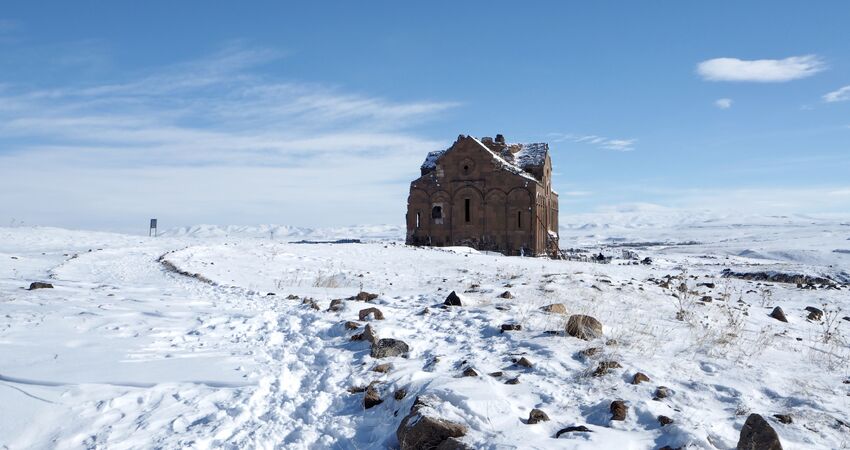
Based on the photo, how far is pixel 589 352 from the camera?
5.57m

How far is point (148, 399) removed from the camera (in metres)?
4.91

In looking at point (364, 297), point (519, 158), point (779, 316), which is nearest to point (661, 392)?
point (364, 297)

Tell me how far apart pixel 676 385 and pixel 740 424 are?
0.77m

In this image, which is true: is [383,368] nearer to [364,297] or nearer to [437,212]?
[364,297]

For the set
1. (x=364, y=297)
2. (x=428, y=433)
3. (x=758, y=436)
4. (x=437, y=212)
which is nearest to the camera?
(x=758, y=436)

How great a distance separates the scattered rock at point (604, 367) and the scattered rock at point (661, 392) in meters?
0.49

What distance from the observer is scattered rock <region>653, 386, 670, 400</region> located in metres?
4.60

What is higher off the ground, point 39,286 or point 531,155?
point 531,155

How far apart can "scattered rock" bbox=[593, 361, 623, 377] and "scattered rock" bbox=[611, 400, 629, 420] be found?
2.15ft

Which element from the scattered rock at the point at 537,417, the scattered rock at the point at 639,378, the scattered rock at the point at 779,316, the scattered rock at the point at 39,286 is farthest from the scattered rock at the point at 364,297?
the scattered rock at the point at 779,316

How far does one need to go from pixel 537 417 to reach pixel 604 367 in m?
1.19

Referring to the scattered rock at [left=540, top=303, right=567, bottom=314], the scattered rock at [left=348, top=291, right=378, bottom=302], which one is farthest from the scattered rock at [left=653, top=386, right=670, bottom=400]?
the scattered rock at [left=348, top=291, right=378, bottom=302]

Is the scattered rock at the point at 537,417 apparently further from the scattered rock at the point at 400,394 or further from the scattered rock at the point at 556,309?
the scattered rock at the point at 556,309

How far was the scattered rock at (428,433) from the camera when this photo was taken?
3.90 metres
